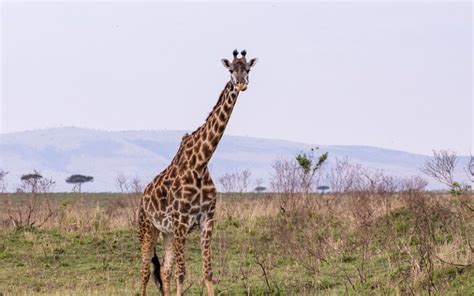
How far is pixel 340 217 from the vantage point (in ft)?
71.8

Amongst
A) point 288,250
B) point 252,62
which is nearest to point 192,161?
point 252,62

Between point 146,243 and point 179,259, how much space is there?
94 centimetres

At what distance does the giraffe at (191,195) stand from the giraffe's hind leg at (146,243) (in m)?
0.06

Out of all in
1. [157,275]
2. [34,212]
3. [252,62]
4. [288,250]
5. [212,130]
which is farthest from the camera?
[34,212]

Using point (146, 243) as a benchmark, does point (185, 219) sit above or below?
above

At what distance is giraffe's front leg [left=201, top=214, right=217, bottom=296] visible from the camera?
1349 centimetres

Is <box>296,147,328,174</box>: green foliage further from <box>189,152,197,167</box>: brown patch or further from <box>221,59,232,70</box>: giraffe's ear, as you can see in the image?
<box>221,59,232,70</box>: giraffe's ear

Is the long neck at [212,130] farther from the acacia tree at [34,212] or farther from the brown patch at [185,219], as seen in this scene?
the acacia tree at [34,212]

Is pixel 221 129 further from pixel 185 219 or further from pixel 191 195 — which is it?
pixel 185 219

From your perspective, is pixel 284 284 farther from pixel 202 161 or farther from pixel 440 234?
pixel 440 234

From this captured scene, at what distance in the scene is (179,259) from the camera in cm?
1384

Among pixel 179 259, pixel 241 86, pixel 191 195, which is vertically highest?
pixel 241 86

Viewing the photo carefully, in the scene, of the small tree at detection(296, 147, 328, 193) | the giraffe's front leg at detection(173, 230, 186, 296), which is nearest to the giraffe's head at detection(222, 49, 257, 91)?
the giraffe's front leg at detection(173, 230, 186, 296)

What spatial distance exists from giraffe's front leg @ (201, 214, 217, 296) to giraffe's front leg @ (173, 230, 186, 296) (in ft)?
1.00
